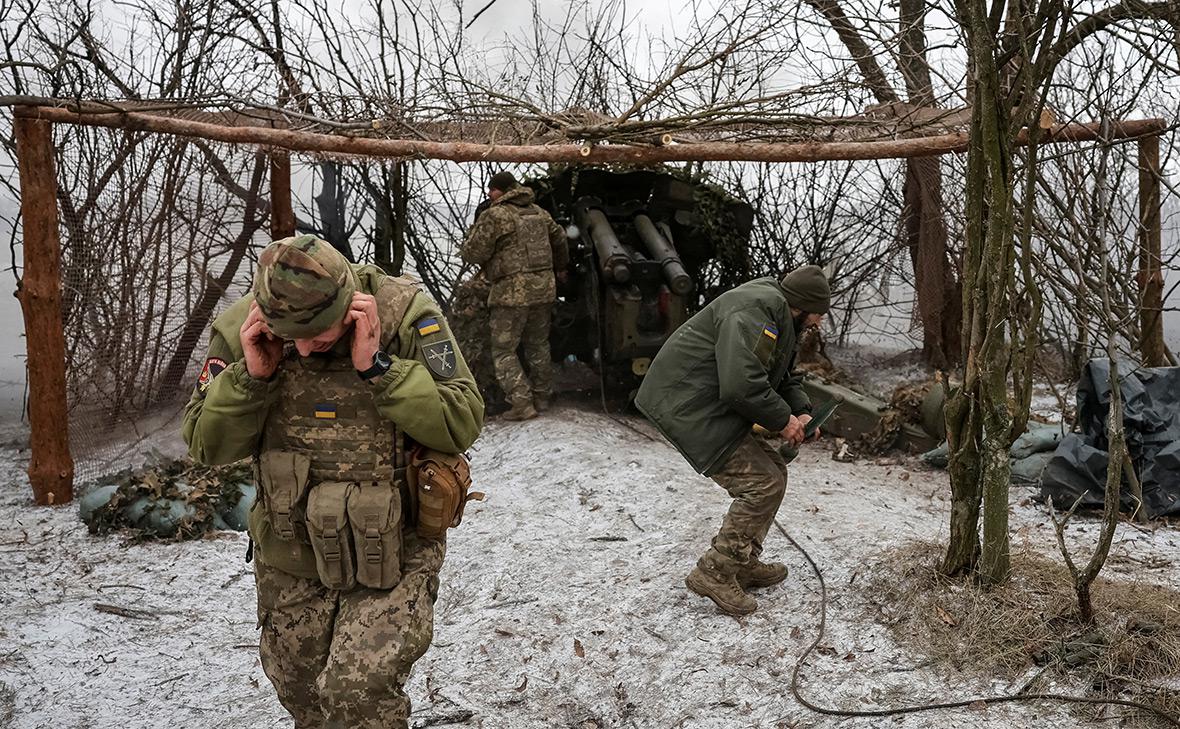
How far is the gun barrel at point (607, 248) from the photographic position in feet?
23.8

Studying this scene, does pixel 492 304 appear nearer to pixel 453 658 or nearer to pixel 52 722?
pixel 453 658

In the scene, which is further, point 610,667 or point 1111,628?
point 610,667

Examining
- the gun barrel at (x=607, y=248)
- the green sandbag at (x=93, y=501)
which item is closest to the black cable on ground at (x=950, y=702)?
the gun barrel at (x=607, y=248)

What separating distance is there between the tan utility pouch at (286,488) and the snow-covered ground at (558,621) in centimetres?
127

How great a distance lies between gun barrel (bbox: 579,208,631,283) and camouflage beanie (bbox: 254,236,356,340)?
4699 millimetres

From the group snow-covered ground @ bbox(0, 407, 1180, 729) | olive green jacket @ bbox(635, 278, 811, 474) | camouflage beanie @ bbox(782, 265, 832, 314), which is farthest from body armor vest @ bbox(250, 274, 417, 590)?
camouflage beanie @ bbox(782, 265, 832, 314)

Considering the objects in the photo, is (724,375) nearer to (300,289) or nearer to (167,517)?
(300,289)

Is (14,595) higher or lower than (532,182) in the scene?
lower

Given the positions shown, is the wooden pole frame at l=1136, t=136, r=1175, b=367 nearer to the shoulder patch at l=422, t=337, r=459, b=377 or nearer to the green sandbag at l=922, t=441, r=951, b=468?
the green sandbag at l=922, t=441, r=951, b=468

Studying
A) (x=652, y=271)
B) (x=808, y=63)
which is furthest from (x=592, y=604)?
(x=808, y=63)

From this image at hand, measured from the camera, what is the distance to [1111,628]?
147 inches

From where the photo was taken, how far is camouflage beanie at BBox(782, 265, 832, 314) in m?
4.27

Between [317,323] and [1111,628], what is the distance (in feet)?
9.82

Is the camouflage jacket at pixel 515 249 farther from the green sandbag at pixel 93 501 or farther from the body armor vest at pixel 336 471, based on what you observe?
the body armor vest at pixel 336 471
